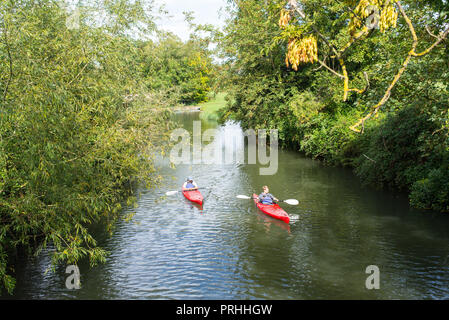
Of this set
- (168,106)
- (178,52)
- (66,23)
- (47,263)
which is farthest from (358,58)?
(178,52)

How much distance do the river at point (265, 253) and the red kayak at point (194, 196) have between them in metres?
0.30

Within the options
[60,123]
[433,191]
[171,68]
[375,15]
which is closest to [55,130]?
[60,123]

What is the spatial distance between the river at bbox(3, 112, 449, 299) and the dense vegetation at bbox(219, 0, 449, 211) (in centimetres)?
193

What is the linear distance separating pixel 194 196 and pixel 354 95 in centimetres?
1563

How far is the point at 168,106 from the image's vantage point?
56.6 ft

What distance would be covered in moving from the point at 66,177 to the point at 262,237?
792cm

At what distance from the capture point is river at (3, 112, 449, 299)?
10664 millimetres

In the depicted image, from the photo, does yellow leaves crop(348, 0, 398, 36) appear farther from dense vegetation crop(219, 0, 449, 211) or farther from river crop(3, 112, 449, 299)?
river crop(3, 112, 449, 299)

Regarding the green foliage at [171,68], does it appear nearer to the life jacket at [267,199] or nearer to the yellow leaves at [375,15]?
the life jacket at [267,199]

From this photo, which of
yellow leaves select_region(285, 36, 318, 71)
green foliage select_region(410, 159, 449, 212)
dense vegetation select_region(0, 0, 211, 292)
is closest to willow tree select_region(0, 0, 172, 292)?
dense vegetation select_region(0, 0, 211, 292)

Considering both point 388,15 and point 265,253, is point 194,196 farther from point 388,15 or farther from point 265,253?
point 388,15

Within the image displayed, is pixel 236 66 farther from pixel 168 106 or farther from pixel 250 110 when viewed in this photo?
pixel 168 106

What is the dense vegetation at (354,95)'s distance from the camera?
46.7ft

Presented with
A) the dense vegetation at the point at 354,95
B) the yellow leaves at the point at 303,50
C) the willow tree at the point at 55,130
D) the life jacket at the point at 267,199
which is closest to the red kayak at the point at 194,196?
the life jacket at the point at 267,199
